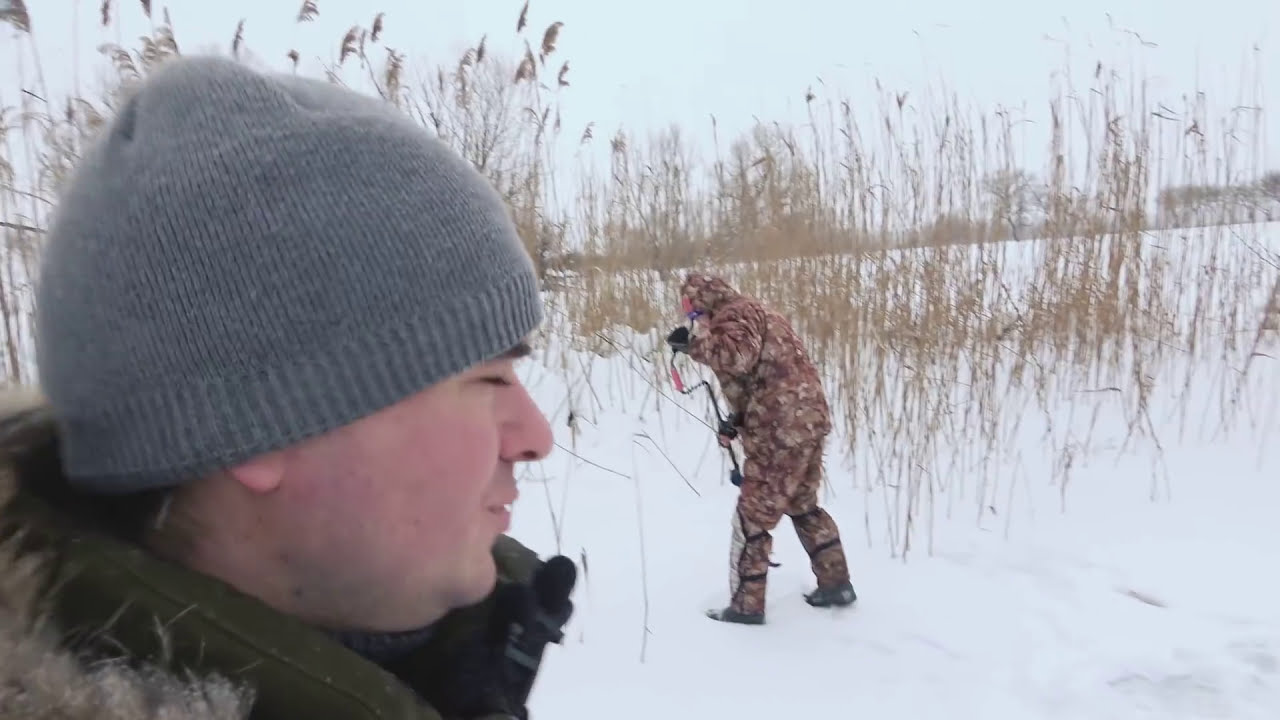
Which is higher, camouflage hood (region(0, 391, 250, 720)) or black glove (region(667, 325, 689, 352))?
black glove (region(667, 325, 689, 352))

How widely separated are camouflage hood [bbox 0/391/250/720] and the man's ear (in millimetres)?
138

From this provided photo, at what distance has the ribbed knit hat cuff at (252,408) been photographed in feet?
2.12

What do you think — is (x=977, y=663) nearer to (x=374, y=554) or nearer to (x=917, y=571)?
(x=917, y=571)

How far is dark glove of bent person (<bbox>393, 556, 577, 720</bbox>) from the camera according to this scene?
0.80 m

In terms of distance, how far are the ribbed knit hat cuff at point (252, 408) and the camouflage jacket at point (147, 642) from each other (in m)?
0.06

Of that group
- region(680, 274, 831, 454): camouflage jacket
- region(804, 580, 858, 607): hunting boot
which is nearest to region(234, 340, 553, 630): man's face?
region(680, 274, 831, 454): camouflage jacket

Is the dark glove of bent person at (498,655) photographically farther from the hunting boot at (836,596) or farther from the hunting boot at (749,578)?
the hunting boot at (836,596)

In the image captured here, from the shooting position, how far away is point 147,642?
590mm

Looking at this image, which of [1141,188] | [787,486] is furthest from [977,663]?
[1141,188]

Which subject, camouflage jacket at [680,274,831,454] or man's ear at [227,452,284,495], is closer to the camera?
man's ear at [227,452,284,495]

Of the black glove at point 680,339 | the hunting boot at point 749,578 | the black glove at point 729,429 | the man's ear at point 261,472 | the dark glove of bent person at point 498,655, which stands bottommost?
the hunting boot at point 749,578

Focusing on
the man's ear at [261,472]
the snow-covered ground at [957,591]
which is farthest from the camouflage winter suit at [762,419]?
the man's ear at [261,472]

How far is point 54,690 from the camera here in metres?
0.51

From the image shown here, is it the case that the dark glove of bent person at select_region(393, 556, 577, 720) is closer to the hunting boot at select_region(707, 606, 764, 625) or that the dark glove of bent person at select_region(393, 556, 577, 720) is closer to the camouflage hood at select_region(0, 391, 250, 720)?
the camouflage hood at select_region(0, 391, 250, 720)
